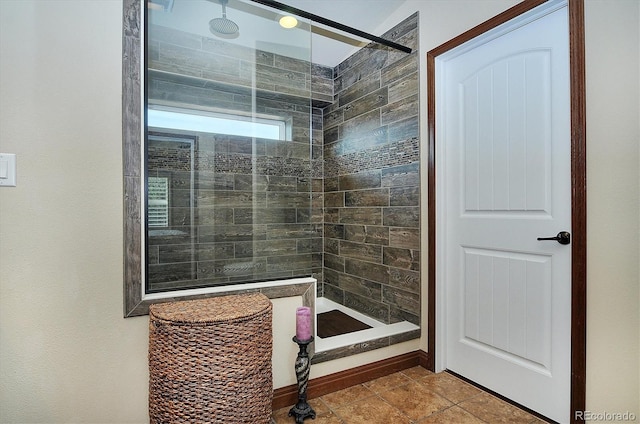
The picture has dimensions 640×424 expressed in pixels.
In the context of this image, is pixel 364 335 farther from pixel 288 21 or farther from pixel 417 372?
pixel 288 21

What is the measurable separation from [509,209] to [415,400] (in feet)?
3.89

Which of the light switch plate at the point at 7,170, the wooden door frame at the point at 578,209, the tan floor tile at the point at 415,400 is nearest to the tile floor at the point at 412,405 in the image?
the tan floor tile at the point at 415,400

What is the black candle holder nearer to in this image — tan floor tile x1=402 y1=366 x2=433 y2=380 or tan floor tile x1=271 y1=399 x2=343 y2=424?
tan floor tile x1=271 y1=399 x2=343 y2=424

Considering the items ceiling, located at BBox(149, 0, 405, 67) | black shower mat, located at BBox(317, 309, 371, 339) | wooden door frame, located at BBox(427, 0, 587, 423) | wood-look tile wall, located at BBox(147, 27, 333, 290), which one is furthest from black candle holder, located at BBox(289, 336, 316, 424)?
ceiling, located at BBox(149, 0, 405, 67)

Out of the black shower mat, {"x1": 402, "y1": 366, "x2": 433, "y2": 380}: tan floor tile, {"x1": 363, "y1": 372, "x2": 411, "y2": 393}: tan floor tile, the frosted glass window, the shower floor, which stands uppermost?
the frosted glass window

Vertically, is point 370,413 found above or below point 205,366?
below

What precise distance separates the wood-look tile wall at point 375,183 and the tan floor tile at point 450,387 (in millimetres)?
389

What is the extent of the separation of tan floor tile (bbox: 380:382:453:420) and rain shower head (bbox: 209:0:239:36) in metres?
2.37

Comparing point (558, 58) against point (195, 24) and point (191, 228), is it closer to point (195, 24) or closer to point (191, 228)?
point (195, 24)

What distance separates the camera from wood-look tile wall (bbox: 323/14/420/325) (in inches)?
96.7

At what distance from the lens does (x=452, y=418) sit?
171cm

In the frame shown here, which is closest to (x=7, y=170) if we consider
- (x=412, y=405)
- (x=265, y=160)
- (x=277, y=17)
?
(x=265, y=160)

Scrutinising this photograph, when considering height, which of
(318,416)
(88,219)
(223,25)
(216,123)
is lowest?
(318,416)

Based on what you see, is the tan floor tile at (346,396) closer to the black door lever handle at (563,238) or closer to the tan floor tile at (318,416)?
the tan floor tile at (318,416)
